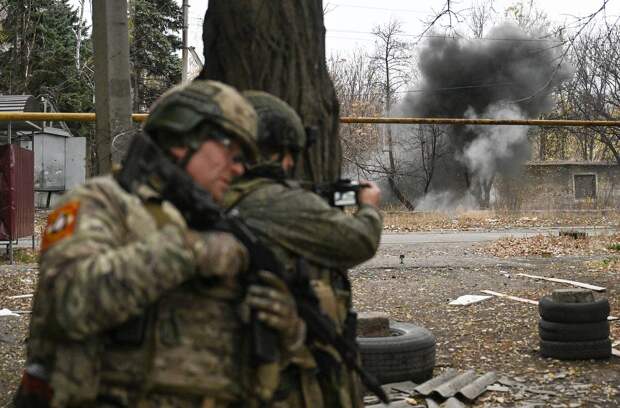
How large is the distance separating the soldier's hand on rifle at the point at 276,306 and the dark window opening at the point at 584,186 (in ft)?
108

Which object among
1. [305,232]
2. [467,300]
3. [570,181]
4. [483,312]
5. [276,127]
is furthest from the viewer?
[570,181]

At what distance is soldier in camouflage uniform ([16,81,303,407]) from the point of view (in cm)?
189

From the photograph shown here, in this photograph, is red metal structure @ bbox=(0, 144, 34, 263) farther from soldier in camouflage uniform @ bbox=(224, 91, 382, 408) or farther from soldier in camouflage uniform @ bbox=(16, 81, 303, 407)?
soldier in camouflage uniform @ bbox=(16, 81, 303, 407)

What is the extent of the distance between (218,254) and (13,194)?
11.5 m

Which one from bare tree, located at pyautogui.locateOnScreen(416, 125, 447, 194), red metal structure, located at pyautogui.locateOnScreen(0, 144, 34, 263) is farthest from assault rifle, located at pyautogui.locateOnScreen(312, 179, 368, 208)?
bare tree, located at pyautogui.locateOnScreen(416, 125, 447, 194)

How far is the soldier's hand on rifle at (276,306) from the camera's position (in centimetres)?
211

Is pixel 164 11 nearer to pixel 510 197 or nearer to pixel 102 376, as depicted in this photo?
pixel 510 197

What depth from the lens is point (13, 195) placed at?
41.1 ft

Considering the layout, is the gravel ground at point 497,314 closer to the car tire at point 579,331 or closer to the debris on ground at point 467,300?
the debris on ground at point 467,300

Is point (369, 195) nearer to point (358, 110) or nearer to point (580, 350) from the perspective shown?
point (580, 350)

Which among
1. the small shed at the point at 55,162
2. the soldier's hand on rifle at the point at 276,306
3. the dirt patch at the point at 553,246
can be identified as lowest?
the dirt patch at the point at 553,246

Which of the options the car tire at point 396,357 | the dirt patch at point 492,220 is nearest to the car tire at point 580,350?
the car tire at point 396,357

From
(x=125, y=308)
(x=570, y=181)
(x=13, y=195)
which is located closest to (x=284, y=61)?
(x=125, y=308)

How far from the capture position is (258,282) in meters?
2.13
